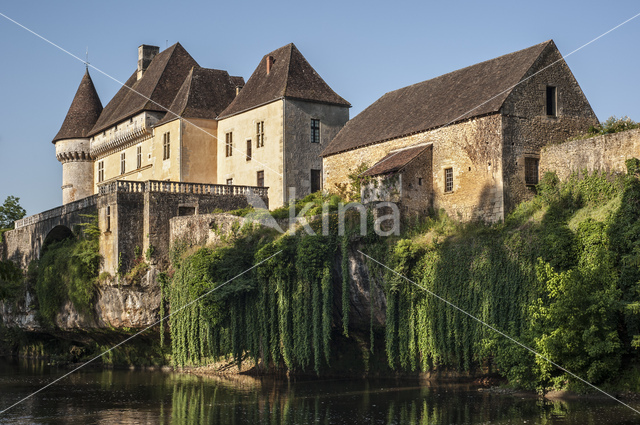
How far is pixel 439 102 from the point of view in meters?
40.2

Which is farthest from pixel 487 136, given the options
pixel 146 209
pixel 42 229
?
pixel 42 229

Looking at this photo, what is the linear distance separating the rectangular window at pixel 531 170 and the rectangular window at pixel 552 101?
246cm

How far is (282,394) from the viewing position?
3344cm

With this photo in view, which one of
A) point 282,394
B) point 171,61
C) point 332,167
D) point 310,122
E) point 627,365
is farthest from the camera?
point 171,61

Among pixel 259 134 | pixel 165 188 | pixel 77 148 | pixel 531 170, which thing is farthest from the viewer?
pixel 77 148

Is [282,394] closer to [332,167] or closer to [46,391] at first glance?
[46,391]

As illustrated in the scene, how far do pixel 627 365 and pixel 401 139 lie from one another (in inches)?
623

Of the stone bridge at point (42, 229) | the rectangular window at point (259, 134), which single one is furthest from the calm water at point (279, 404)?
the rectangular window at point (259, 134)

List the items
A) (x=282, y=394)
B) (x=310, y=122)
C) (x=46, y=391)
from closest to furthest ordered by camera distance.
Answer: (x=282, y=394) < (x=46, y=391) < (x=310, y=122)

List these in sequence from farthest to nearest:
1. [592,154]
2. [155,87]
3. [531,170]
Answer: [155,87] → [531,170] → [592,154]

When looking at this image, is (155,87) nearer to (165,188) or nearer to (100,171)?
(100,171)

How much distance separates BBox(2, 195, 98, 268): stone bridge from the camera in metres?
47.0

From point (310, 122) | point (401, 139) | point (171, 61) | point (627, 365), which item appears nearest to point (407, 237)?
point (401, 139)

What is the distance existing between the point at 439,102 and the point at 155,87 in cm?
2178
